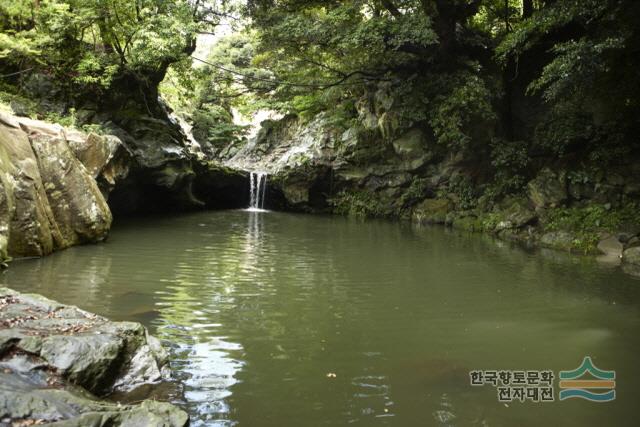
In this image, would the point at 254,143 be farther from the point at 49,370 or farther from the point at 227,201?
the point at 49,370

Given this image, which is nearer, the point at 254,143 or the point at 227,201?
the point at 227,201

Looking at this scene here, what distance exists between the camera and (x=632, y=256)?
11578 mm

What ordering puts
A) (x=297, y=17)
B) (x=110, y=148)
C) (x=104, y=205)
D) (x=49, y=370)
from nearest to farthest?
(x=49, y=370), (x=104, y=205), (x=110, y=148), (x=297, y=17)

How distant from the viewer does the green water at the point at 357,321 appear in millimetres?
4570

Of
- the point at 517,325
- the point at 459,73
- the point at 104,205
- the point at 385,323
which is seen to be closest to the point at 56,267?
the point at 104,205

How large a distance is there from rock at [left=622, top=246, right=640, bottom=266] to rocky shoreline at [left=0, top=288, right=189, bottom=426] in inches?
429

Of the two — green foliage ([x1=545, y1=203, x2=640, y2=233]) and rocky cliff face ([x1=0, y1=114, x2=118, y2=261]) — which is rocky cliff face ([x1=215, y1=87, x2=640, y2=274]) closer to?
green foliage ([x1=545, y1=203, x2=640, y2=233])

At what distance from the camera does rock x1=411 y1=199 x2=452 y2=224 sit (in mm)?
20252

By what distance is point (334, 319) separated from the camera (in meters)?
7.12

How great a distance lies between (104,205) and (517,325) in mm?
10351

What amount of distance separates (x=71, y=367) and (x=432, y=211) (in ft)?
58.6

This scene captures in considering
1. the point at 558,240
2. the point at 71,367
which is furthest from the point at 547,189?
the point at 71,367

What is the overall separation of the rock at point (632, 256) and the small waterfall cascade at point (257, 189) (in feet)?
55.3

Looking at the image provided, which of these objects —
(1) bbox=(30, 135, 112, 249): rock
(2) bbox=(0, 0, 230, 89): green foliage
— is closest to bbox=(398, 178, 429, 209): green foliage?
(2) bbox=(0, 0, 230, 89): green foliage
